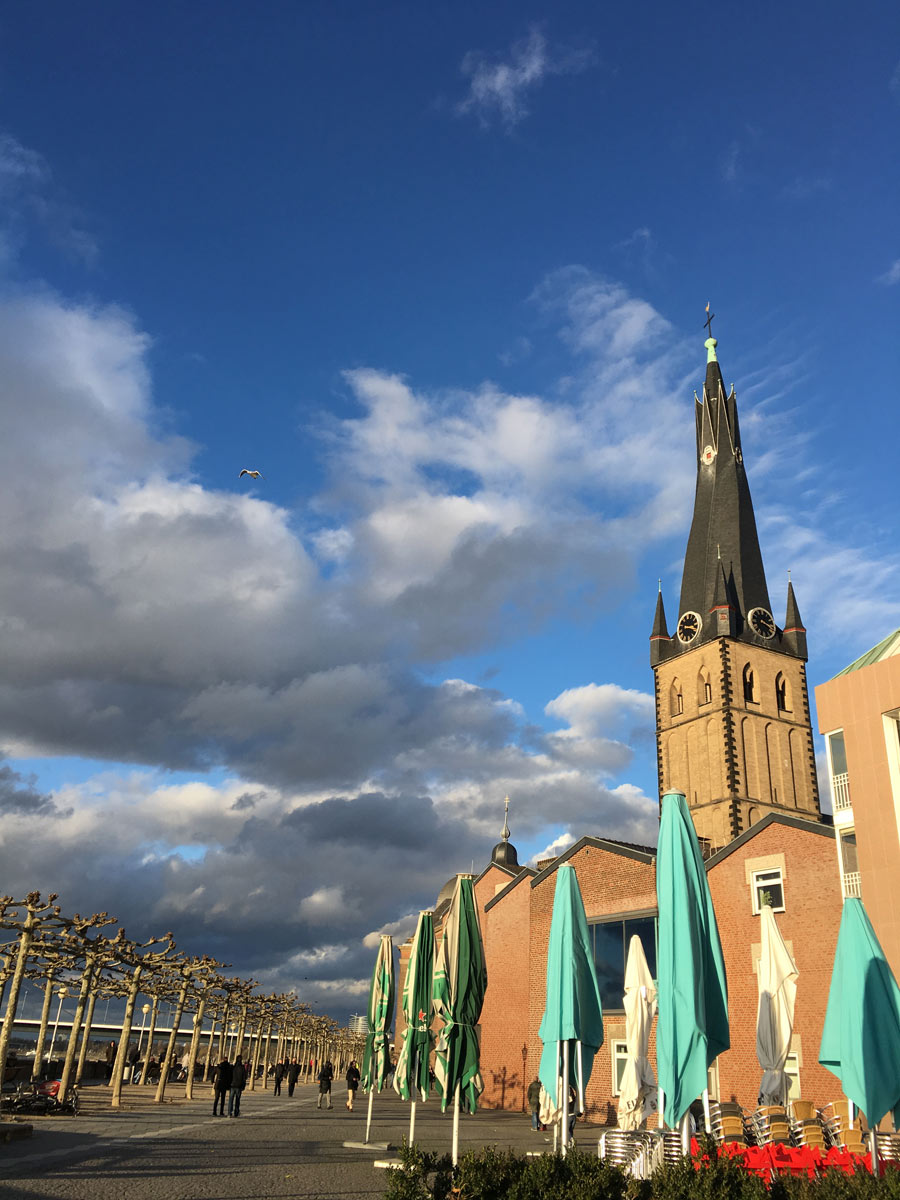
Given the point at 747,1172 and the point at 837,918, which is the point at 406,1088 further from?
the point at 837,918

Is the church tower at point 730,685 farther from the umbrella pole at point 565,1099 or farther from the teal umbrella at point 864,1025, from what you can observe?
the umbrella pole at point 565,1099

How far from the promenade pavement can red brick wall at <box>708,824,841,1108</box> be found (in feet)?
16.9

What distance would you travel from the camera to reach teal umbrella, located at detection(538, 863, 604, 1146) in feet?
43.4

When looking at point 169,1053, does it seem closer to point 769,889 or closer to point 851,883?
point 769,889

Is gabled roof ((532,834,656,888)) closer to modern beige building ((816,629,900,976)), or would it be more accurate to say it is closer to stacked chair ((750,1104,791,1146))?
modern beige building ((816,629,900,976))

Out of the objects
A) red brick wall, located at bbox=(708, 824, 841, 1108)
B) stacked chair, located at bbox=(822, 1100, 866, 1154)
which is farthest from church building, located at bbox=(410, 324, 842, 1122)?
stacked chair, located at bbox=(822, 1100, 866, 1154)

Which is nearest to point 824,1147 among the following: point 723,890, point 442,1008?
point 442,1008

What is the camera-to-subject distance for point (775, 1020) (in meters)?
18.1

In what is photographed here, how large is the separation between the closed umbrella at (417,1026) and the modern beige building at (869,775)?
10827 mm

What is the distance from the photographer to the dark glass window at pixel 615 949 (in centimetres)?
3212

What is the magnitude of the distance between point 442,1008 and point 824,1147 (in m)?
6.60

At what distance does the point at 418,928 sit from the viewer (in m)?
19.3

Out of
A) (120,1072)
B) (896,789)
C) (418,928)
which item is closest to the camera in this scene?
(418,928)

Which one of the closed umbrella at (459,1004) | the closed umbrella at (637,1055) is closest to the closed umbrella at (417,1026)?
the closed umbrella at (459,1004)
